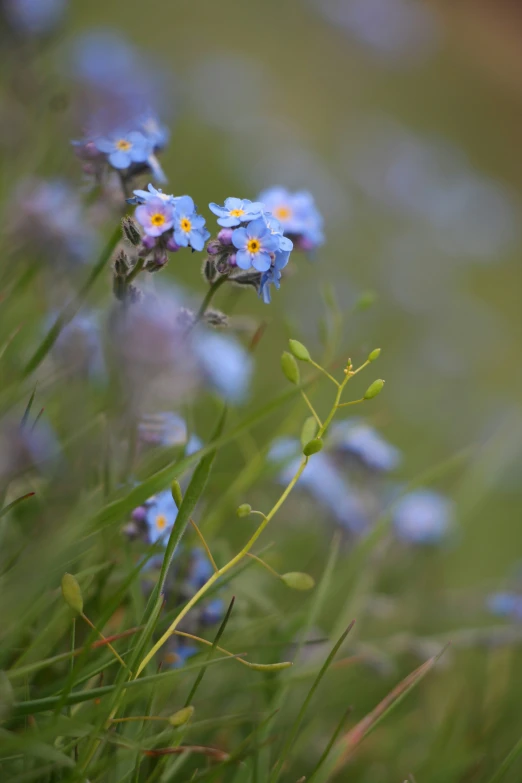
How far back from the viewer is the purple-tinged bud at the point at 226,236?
1043 mm

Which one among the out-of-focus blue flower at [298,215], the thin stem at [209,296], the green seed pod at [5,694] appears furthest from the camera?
the out-of-focus blue flower at [298,215]

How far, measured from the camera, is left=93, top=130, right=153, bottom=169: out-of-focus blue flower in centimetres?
115

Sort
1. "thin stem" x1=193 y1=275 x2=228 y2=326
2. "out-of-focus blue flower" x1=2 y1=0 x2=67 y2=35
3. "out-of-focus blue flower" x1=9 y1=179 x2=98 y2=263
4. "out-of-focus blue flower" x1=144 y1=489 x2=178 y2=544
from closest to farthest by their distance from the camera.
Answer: "thin stem" x1=193 y1=275 x2=228 y2=326 → "out-of-focus blue flower" x1=144 y1=489 x2=178 y2=544 → "out-of-focus blue flower" x1=9 y1=179 x2=98 y2=263 → "out-of-focus blue flower" x1=2 y1=0 x2=67 y2=35

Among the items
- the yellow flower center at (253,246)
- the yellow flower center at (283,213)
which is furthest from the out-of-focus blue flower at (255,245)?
the yellow flower center at (283,213)

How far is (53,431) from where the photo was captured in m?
1.45

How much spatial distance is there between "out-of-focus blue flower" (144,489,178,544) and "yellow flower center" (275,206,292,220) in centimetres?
57

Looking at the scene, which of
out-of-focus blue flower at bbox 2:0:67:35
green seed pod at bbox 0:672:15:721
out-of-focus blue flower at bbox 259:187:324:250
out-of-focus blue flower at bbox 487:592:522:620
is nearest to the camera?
green seed pod at bbox 0:672:15:721

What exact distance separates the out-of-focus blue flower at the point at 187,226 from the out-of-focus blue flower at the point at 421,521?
1.14 meters

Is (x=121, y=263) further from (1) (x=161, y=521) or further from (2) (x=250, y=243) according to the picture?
(1) (x=161, y=521)

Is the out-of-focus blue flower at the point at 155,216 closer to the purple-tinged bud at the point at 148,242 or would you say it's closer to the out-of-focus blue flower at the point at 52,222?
the purple-tinged bud at the point at 148,242

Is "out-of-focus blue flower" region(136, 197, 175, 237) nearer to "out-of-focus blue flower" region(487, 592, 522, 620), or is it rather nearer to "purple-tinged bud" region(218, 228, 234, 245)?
"purple-tinged bud" region(218, 228, 234, 245)

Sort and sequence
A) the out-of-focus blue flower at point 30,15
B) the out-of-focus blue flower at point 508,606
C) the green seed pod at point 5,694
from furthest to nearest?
the out-of-focus blue flower at point 30,15 → the out-of-focus blue flower at point 508,606 → the green seed pod at point 5,694

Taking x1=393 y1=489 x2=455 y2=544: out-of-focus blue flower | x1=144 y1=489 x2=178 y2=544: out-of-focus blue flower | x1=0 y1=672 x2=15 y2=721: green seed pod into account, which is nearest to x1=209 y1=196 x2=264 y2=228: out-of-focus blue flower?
x1=144 y1=489 x2=178 y2=544: out-of-focus blue flower

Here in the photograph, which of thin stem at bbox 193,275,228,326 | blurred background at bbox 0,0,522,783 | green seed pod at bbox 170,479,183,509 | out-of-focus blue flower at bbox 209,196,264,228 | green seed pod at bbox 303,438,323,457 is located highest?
out-of-focus blue flower at bbox 209,196,264,228
